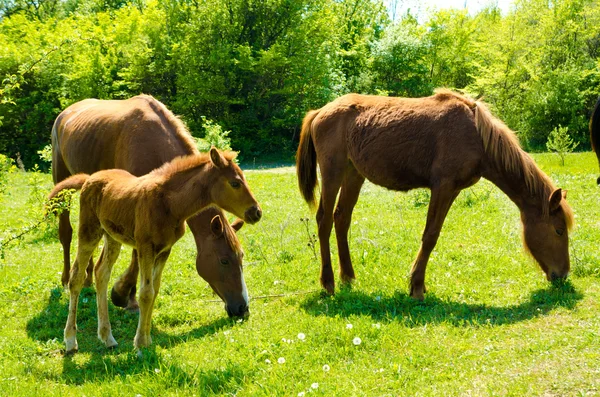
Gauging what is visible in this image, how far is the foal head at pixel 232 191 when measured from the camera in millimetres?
5352

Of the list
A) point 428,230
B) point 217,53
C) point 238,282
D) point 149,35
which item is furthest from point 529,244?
point 149,35

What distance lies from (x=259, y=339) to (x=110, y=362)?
1499 millimetres

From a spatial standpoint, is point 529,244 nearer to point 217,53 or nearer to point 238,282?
point 238,282

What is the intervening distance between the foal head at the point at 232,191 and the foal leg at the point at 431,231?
244cm

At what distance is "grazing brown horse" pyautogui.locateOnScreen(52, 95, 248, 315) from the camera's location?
21.1 feet

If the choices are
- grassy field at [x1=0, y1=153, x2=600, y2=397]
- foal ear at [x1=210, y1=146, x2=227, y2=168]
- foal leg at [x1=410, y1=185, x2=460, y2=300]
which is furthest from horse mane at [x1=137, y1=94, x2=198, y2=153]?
foal leg at [x1=410, y1=185, x2=460, y2=300]

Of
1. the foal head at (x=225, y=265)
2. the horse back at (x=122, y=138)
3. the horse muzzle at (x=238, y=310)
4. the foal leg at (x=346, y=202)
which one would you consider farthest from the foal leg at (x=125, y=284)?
the foal leg at (x=346, y=202)

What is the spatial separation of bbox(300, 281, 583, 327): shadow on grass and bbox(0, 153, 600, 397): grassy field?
0.02 m

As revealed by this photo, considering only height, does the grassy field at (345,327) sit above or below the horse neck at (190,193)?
below

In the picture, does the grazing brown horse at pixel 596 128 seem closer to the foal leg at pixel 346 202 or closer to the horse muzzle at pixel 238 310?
the foal leg at pixel 346 202

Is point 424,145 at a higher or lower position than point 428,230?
higher

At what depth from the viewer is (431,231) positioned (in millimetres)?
6812

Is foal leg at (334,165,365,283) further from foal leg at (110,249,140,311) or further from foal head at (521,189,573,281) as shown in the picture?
foal leg at (110,249,140,311)

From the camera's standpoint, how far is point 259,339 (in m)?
5.55
